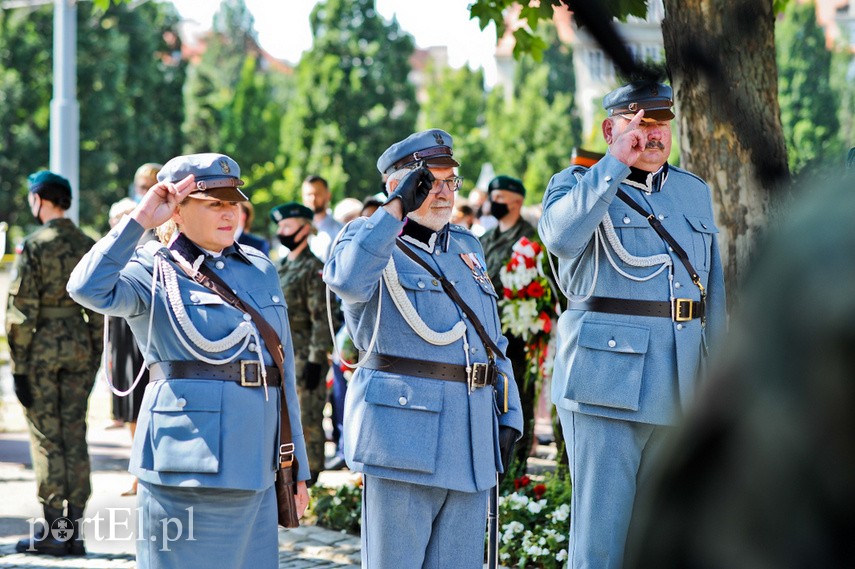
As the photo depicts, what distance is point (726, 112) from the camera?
105 centimetres

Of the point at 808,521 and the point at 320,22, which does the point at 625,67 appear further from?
the point at 320,22

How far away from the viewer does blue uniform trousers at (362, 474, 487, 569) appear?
397 centimetres

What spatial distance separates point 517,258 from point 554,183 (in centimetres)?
313

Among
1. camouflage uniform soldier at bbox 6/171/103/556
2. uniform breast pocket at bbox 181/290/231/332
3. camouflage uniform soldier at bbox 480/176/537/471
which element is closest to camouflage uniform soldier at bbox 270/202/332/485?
camouflage uniform soldier at bbox 480/176/537/471

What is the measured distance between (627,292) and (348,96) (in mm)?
42249

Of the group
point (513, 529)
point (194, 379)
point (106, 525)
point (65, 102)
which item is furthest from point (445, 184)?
point (65, 102)

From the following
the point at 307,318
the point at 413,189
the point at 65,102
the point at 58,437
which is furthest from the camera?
the point at 65,102

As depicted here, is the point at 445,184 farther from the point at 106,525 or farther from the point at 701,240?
the point at 106,525

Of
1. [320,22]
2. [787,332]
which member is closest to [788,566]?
[787,332]

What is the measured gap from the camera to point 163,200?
4035 mm

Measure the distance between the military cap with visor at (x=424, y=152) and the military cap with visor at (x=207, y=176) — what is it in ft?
1.83

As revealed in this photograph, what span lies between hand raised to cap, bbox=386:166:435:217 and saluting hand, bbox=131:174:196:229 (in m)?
0.72

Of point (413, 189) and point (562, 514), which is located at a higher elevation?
point (413, 189)

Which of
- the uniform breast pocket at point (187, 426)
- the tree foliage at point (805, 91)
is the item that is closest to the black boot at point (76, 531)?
the uniform breast pocket at point (187, 426)
